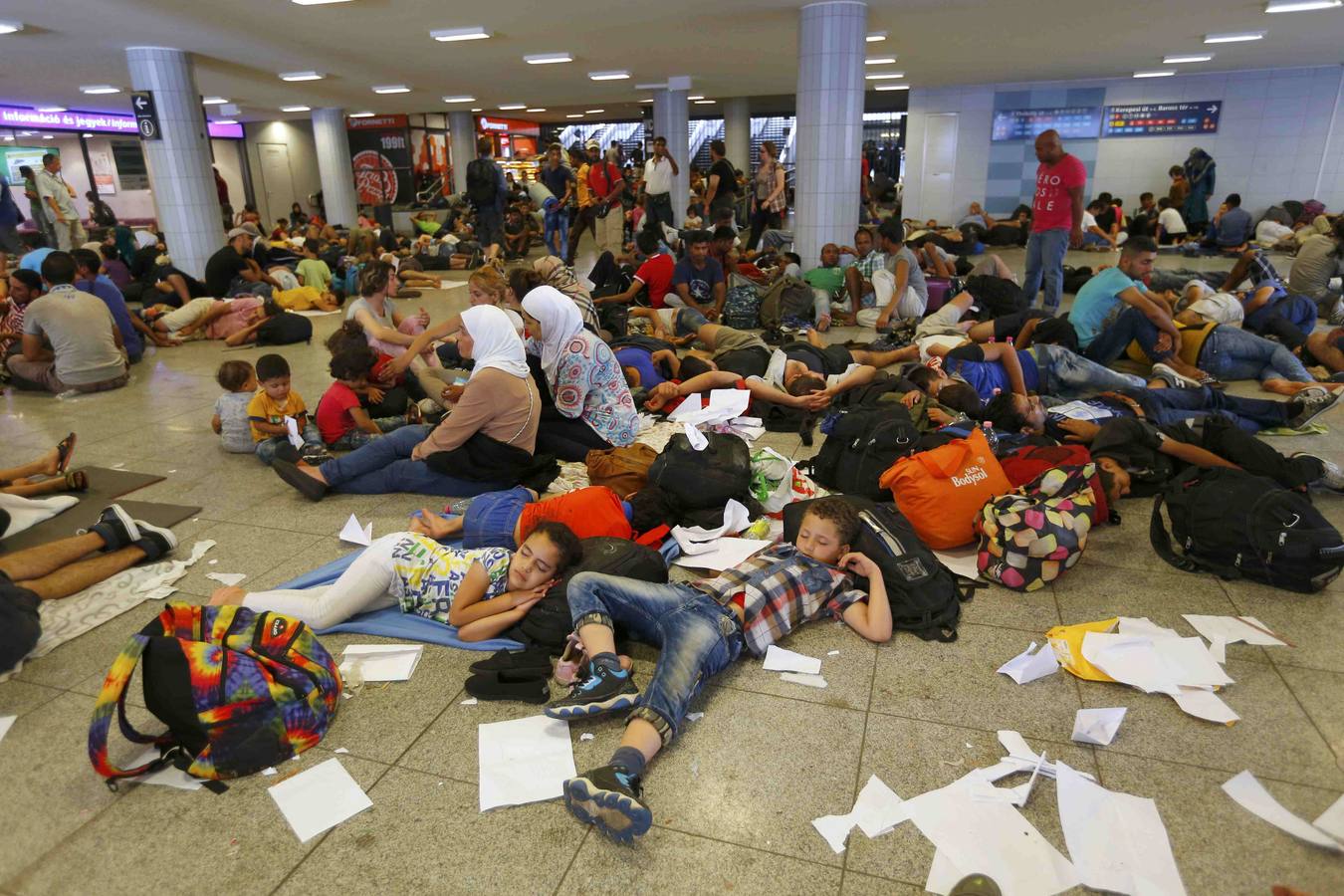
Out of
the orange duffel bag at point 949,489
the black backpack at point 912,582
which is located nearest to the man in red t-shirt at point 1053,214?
the orange duffel bag at point 949,489

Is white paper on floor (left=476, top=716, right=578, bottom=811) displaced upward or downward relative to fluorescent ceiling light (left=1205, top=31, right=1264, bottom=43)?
downward

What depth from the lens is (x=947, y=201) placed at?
2047 centimetres

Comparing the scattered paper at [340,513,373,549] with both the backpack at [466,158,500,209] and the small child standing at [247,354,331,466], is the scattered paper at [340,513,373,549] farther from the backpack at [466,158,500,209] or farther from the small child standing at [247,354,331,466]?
the backpack at [466,158,500,209]

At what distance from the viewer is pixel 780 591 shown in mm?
3229

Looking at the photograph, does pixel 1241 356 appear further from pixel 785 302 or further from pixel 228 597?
pixel 228 597

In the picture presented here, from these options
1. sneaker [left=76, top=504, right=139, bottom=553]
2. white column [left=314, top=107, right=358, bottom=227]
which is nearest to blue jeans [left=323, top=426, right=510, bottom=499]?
sneaker [left=76, top=504, right=139, bottom=553]

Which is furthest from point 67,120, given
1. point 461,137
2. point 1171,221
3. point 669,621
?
point 1171,221

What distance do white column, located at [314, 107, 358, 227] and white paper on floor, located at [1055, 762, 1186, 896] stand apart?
915 inches

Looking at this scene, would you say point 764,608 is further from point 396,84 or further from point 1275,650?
point 396,84

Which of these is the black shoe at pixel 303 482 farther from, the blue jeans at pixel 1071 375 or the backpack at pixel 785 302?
the backpack at pixel 785 302

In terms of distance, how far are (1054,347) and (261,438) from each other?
233 inches

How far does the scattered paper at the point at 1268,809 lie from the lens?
223 cm

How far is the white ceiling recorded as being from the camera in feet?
31.9

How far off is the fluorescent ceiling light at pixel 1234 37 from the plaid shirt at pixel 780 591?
13.8 m
